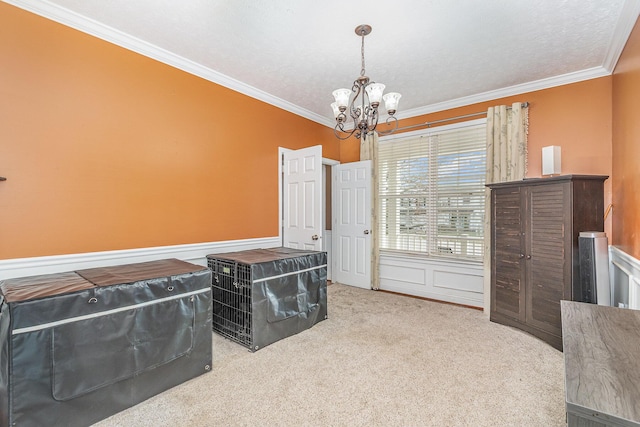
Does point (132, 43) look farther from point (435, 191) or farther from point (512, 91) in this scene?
point (512, 91)

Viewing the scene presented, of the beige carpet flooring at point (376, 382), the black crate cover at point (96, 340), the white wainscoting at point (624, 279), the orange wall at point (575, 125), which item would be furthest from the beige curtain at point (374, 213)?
the black crate cover at point (96, 340)

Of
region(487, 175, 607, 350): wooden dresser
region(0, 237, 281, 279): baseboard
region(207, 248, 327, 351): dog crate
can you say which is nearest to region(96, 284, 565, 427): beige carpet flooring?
region(207, 248, 327, 351): dog crate

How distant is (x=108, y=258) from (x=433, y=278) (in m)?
4.05

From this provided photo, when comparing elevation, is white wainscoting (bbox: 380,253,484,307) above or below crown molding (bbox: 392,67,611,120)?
below

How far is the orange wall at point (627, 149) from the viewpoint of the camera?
2.34 metres

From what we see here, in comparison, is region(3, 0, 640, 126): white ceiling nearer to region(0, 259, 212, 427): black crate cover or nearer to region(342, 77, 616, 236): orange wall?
region(342, 77, 616, 236): orange wall

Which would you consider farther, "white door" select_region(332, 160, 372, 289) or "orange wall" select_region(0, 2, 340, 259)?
"white door" select_region(332, 160, 372, 289)

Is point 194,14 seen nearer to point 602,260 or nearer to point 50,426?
point 50,426

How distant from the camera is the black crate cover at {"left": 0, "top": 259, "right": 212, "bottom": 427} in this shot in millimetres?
1574

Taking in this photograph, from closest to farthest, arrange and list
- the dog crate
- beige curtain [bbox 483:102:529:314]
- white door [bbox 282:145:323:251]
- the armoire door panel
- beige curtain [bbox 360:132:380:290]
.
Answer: the dog crate
the armoire door panel
beige curtain [bbox 483:102:529:314]
white door [bbox 282:145:323:251]
beige curtain [bbox 360:132:380:290]

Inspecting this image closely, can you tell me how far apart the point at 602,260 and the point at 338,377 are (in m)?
2.42

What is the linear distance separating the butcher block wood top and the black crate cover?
87.5 inches

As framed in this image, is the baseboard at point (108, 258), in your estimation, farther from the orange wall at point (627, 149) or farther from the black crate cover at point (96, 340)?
the orange wall at point (627, 149)

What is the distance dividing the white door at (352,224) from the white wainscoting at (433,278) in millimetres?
365
